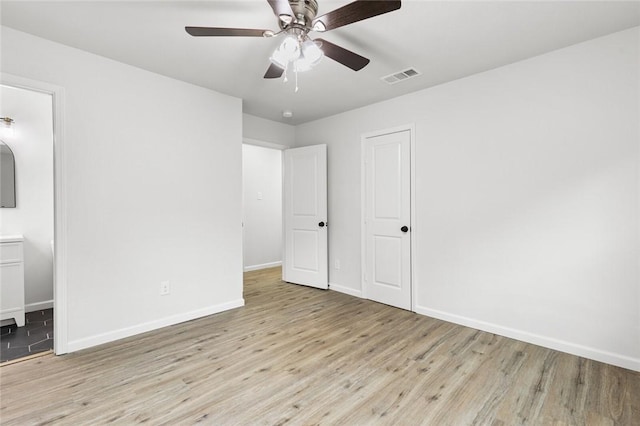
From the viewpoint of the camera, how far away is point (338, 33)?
2.33 meters

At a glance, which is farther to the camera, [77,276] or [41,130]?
[41,130]

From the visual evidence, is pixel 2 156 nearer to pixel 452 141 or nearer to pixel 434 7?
pixel 434 7

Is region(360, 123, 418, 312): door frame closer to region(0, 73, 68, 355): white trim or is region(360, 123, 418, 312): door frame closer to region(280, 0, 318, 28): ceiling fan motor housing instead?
region(280, 0, 318, 28): ceiling fan motor housing

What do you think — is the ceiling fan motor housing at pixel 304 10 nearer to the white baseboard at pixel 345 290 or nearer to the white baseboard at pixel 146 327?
the white baseboard at pixel 146 327

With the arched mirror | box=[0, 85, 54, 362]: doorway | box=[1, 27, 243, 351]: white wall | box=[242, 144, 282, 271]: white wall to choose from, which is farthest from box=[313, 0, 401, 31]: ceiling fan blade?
box=[242, 144, 282, 271]: white wall

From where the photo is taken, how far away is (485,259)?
3.05 m

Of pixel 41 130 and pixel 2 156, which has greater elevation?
pixel 41 130

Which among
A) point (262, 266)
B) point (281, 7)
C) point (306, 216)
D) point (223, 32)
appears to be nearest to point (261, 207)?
point (262, 266)

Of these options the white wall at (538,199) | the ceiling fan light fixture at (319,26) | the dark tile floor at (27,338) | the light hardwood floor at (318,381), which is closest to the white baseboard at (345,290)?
the white wall at (538,199)

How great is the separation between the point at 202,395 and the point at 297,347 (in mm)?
878

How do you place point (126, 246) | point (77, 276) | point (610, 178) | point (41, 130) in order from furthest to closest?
1. point (41, 130)
2. point (126, 246)
3. point (77, 276)
4. point (610, 178)

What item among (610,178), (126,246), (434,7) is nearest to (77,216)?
(126,246)

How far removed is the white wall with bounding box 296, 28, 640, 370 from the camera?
7.75 feet

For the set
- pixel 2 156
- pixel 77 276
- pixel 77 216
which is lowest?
pixel 77 276
